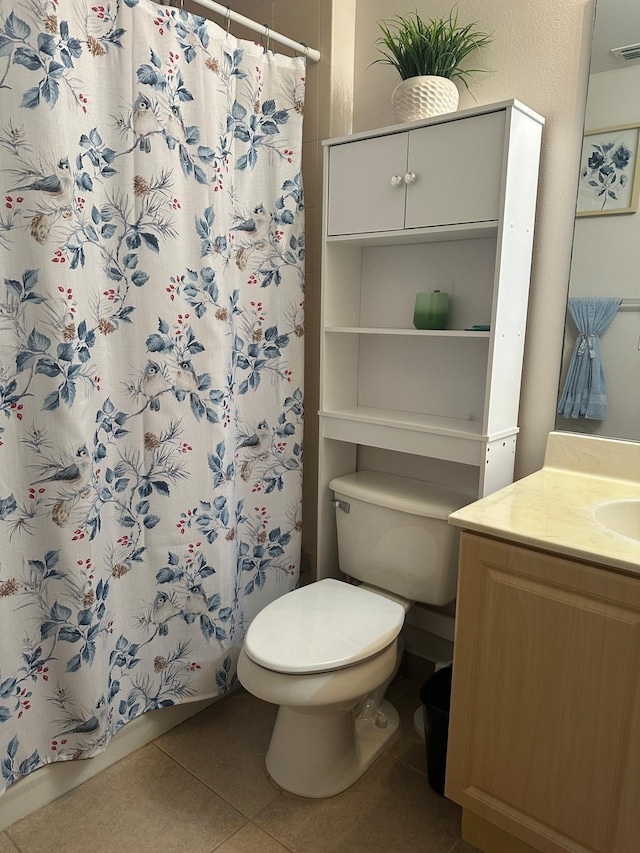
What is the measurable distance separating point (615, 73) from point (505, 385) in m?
0.80

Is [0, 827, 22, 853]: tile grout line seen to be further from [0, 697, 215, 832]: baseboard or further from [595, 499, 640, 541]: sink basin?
[595, 499, 640, 541]: sink basin

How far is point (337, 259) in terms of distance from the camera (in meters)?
1.92

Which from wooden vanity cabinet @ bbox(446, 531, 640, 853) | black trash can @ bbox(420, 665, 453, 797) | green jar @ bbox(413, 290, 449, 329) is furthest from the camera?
green jar @ bbox(413, 290, 449, 329)

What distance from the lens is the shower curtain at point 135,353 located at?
133cm

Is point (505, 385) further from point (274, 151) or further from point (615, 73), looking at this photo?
point (274, 151)

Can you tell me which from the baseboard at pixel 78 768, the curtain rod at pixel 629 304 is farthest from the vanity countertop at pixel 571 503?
the baseboard at pixel 78 768

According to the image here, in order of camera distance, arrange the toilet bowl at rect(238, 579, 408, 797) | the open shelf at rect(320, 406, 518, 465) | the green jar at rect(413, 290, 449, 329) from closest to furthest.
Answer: the toilet bowl at rect(238, 579, 408, 797), the open shelf at rect(320, 406, 518, 465), the green jar at rect(413, 290, 449, 329)

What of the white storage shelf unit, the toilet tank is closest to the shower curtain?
the white storage shelf unit

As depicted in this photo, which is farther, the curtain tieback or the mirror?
the curtain tieback

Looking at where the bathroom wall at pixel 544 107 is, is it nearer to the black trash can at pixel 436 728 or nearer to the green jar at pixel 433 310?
the green jar at pixel 433 310

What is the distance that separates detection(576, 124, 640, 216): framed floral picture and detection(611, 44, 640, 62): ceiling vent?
16cm

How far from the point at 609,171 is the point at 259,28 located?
1057 mm

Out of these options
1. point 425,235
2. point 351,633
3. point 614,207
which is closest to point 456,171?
point 425,235

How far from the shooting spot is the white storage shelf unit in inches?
60.4
